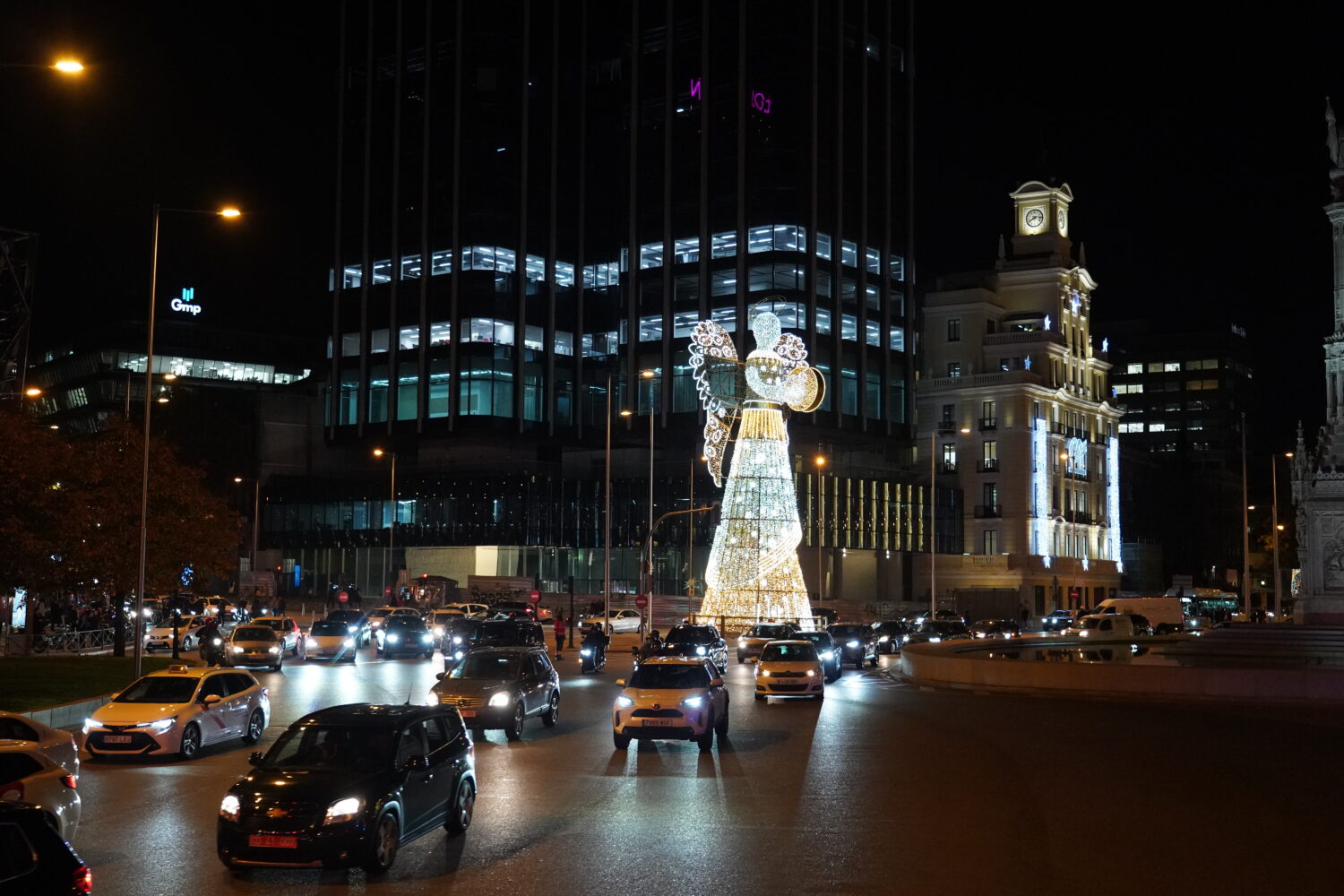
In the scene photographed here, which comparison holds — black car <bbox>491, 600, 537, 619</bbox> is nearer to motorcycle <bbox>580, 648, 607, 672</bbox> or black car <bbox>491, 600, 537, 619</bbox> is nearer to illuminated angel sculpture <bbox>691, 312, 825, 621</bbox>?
illuminated angel sculpture <bbox>691, 312, 825, 621</bbox>

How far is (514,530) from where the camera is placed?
306ft

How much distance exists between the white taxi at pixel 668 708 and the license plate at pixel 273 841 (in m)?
10.0

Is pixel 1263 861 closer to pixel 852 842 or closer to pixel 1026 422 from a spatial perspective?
pixel 852 842

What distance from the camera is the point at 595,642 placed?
140ft

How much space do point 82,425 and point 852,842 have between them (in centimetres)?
12585

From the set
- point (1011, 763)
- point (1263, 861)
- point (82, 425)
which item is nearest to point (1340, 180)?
point (1011, 763)

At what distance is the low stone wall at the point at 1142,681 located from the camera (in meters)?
30.7

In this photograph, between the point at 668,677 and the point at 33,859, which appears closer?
the point at 33,859

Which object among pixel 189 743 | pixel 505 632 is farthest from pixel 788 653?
pixel 189 743

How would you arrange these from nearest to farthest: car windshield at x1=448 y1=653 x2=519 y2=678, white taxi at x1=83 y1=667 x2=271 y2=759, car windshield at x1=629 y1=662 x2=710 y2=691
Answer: white taxi at x1=83 y1=667 x2=271 y2=759, car windshield at x1=629 y1=662 x2=710 y2=691, car windshield at x1=448 y1=653 x2=519 y2=678

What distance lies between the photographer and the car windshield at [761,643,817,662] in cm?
3259

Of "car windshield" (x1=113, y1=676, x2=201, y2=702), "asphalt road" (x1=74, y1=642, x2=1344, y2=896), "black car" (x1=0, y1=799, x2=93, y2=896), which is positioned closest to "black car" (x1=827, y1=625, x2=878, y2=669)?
"asphalt road" (x1=74, y1=642, x2=1344, y2=896)

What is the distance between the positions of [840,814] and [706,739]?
6.62m

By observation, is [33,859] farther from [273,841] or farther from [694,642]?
[694,642]
